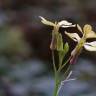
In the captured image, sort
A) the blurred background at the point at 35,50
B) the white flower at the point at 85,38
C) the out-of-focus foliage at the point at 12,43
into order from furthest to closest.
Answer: the out-of-focus foliage at the point at 12,43 → the blurred background at the point at 35,50 → the white flower at the point at 85,38

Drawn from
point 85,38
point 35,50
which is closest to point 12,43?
point 35,50

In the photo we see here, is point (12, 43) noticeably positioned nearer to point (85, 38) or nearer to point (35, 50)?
point (35, 50)

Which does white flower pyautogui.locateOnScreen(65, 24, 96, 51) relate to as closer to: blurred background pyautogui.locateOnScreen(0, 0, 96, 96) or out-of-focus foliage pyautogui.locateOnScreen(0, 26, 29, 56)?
blurred background pyautogui.locateOnScreen(0, 0, 96, 96)

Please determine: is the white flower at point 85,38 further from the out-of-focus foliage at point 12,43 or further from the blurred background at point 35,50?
the out-of-focus foliage at point 12,43

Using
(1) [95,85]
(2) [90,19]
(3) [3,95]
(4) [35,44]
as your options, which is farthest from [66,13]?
(3) [3,95]

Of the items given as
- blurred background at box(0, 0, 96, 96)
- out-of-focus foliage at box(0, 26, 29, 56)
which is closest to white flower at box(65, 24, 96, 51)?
blurred background at box(0, 0, 96, 96)

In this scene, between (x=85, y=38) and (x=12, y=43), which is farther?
(x=12, y=43)

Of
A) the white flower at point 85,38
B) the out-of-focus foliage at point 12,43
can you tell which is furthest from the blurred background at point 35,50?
the white flower at point 85,38

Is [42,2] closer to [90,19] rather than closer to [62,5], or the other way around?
[62,5]
